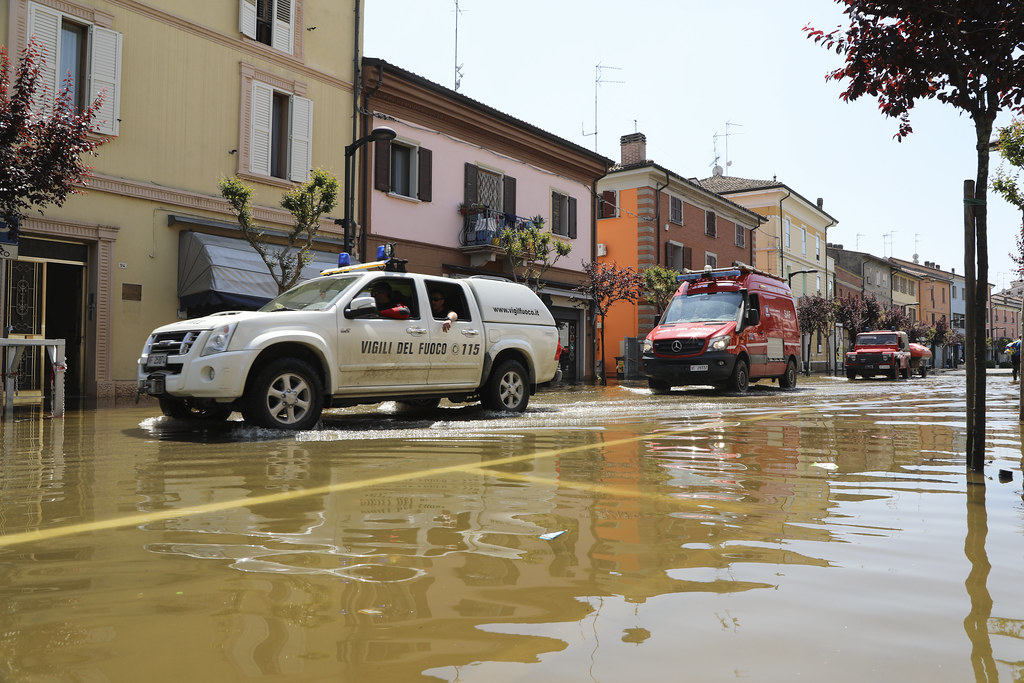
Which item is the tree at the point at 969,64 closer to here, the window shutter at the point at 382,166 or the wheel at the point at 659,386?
the wheel at the point at 659,386

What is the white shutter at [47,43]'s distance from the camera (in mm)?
12836

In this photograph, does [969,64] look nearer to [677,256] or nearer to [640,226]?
[640,226]

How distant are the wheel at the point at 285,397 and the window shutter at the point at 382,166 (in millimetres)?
11713

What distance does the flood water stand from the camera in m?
1.97

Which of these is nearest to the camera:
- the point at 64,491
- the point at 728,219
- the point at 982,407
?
the point at 64,491

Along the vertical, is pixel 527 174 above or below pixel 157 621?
above

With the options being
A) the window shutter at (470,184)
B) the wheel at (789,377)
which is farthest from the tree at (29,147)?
the wheel at (789,377)

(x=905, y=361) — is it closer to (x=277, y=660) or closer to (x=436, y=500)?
(x=436, y=500)

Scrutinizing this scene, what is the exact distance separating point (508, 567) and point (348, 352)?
224 inches

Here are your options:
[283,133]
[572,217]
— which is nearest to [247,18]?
[283,133]

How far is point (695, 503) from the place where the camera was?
13.2 ft

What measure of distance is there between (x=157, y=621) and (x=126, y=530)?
1.30 metres

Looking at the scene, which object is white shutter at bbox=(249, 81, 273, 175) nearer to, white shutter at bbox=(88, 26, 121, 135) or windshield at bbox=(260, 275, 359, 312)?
white shutter at bbox=(88, 26, 121, 135)

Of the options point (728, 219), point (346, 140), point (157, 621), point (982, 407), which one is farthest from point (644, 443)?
point (728, 219)
